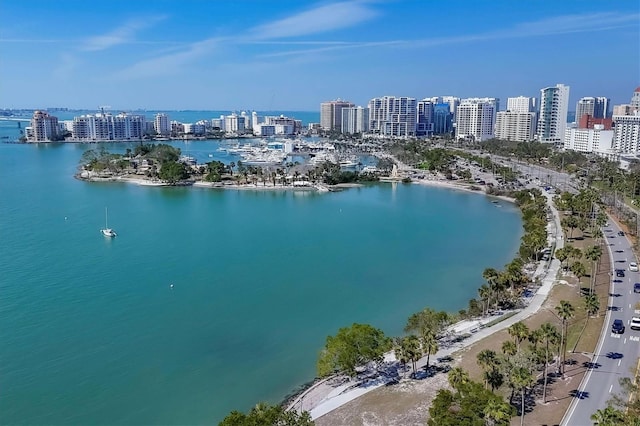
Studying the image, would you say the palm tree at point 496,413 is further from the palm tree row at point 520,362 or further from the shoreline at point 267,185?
the shoreline at point 267,185

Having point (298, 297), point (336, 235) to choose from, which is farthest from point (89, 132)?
point (298, 297)

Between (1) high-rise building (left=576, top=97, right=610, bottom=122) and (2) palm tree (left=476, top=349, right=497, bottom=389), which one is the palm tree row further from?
(1) high-rise building (left=576, top=97, right=610, bottom=122)

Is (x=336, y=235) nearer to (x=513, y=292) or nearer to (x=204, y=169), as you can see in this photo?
(x=513, y=292)

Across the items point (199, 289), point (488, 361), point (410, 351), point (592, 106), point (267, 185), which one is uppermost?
point (592, 106)

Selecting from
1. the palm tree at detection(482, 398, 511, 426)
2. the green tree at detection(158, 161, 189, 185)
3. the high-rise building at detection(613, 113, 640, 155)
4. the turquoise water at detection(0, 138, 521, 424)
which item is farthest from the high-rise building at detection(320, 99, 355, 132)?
the palm tree at detection(482, 398, 511, 426)

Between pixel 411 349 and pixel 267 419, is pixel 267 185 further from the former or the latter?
pixel 267 419

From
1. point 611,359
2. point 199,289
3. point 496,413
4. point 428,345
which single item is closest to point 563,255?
point 611,359

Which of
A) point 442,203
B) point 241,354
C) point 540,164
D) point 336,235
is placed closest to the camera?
point 241,354
